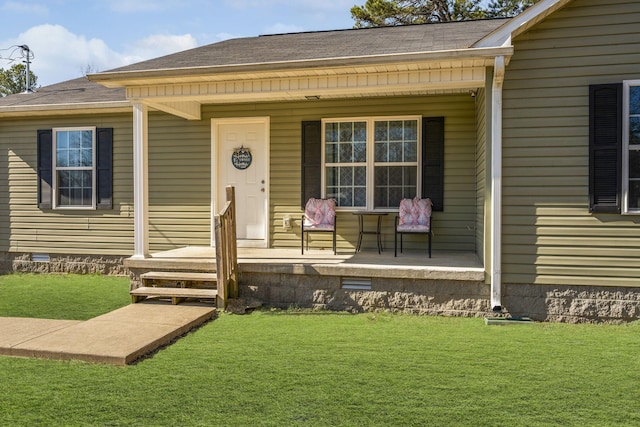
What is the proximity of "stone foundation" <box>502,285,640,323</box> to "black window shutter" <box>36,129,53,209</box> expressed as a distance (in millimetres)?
6974

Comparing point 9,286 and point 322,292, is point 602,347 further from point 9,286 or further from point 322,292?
point 9,286

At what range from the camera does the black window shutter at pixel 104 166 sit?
8.03 m

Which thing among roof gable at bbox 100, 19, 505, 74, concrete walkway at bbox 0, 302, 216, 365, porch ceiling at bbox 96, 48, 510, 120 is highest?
roof gable at bbox 100, 19, 505, 74

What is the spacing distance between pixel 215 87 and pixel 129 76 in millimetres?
963

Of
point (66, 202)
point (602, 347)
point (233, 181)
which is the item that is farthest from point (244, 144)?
point (602, 347)

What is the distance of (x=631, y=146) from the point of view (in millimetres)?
4914

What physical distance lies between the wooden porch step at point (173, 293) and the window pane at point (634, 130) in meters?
4.37

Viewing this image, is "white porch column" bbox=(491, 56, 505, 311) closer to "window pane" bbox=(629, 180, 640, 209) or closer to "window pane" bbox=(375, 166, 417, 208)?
"window pane" bbox=(629, 180, 640, 209)

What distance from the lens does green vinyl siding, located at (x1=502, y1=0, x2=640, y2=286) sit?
4992 millimetres

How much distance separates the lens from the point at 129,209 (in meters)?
8.07

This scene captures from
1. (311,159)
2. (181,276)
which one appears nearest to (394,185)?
(311,159)

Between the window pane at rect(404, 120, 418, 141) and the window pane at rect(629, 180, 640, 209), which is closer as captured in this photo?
the window pane at rect(629, 180, 640, 209)

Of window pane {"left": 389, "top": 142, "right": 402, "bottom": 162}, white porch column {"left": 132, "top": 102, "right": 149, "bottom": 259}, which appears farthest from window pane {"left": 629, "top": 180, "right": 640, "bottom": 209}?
white porch column {"left": 132, "top": 102, "right": 149, "bottom": 259}

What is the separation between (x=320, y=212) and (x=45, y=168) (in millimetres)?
4584
